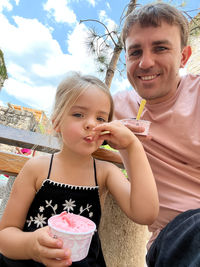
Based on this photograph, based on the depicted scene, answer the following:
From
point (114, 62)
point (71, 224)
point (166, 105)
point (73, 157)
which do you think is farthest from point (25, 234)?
point (114, 62)

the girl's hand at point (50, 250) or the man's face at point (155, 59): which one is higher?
the man's face at point (155, 59)

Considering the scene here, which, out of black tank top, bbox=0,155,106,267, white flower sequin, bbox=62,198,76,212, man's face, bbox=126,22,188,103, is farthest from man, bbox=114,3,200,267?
white flower sequin, bbox=62,198,76,212

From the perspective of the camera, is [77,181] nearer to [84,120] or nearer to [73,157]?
[73,157]

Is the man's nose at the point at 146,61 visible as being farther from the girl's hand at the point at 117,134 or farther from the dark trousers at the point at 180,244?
the dark trousers at the point at 180,244

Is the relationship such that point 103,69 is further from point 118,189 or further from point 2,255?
point 2,255

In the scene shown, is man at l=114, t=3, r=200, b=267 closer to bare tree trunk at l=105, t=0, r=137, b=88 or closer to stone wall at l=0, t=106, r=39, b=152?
bare tree trunk at l=105, t=0, r=137, b=88

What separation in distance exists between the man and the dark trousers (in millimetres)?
41

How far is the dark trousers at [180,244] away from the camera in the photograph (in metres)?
0.80

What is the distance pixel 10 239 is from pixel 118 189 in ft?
1.84

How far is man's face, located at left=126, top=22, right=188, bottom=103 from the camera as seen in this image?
1325mm

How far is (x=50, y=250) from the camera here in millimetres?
678

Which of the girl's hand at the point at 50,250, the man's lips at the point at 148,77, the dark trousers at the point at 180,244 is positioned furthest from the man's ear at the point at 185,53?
the girl's hand at the point at 50,250

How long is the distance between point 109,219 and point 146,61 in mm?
1093

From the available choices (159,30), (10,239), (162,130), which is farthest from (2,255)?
(159,30)
